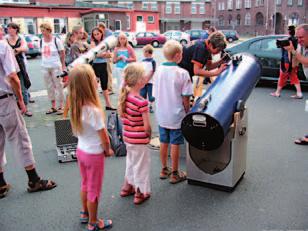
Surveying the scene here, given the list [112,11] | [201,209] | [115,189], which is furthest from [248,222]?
[112,11]

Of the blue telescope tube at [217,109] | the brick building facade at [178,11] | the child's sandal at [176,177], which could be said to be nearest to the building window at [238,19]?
the brick building facade at [178,11]

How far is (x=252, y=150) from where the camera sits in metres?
4.89

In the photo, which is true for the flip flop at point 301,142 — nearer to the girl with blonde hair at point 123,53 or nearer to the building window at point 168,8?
the girl with blonde hair at point 123,53

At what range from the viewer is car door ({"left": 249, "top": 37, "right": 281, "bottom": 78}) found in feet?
29.7

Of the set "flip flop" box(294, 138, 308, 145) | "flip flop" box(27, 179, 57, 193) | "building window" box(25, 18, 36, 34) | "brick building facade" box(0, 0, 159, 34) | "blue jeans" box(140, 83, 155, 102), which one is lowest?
"flip flop" box(27, 179, 57, 193)

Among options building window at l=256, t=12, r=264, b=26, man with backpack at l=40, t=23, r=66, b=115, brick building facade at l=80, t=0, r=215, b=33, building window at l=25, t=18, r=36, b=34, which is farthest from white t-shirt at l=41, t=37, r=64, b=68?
building window at l=256, t=12, r=264, b=26

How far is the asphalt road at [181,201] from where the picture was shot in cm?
313

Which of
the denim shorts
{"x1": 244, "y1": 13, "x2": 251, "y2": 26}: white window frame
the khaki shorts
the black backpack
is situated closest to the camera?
the khaki shorts

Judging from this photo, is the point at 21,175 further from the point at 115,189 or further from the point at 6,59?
the point at 6,59

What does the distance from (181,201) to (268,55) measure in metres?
6.75

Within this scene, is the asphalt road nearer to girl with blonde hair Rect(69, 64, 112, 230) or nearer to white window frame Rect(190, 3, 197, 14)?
girl with blonde hair Rect(69, 64, 112, 230)

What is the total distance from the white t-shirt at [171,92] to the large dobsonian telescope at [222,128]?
0.81ft

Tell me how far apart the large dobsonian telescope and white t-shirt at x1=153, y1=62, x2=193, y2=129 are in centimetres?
25

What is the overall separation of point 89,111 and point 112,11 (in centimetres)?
3978
